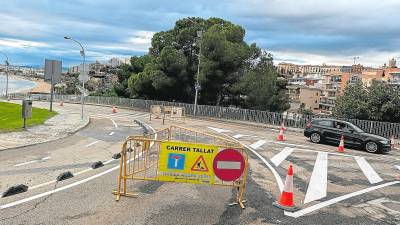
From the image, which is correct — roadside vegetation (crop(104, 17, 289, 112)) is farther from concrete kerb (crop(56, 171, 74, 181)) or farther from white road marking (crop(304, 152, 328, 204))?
concrete kerb (crop(56, 171, 74, 181))

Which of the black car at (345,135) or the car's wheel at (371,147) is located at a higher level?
the black car at (345,135)

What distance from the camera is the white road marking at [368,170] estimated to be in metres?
13.3

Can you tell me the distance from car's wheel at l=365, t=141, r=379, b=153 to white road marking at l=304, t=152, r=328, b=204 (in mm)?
6540

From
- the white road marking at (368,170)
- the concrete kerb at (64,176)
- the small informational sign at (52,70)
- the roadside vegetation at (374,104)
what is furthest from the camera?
the small informational sign at (52,70)

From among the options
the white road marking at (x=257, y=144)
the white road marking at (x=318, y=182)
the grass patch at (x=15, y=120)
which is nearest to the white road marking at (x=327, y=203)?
the white road marking at (x=318, y=182)

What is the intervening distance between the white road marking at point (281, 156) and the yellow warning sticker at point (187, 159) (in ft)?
21.5

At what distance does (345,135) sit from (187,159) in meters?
16.6

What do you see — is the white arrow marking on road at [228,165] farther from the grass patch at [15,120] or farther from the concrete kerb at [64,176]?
the grass patch at [15,120]

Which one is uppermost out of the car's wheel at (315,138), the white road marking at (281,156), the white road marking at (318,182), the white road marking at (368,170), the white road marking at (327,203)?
the car's wheel at (315,138)

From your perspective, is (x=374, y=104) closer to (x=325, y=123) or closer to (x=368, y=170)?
(x=325, y=123)

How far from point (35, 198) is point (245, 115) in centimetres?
3287

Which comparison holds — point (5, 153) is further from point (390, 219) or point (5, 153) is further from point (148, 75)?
point (148, 75)

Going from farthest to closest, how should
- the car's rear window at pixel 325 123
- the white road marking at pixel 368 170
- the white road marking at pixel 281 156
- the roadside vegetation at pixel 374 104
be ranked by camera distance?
the roadside vegetation at pixel 374 104, the car's rear window at pixel 325 123, the white road marking at pixel 281 156, the white road marking at pixel 368 170

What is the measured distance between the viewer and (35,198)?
845 centimetres
